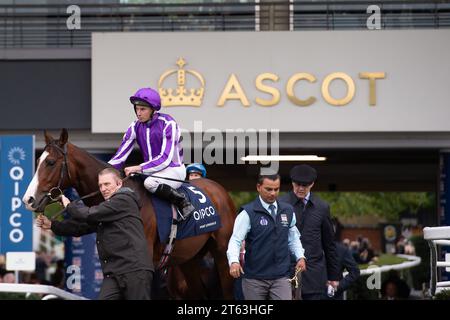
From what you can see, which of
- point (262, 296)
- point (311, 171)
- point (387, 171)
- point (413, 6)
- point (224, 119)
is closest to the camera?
point (262, 296)

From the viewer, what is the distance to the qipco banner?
15.4m

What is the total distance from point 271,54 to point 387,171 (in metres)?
6.69

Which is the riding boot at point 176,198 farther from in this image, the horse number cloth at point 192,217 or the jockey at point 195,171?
the jockey at point 195,171

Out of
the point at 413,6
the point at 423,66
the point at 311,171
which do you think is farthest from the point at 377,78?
the point at 311,171

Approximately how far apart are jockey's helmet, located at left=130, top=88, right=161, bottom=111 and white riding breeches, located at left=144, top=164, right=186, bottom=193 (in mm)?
618

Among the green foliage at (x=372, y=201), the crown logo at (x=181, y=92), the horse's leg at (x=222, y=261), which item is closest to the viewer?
the horse's leg at (x=222, y=261)

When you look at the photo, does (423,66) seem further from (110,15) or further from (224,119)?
(110,15)

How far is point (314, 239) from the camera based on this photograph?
10773 millimetres

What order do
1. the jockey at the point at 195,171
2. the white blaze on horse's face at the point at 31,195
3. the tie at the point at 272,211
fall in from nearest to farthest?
the tie at the point at 272,211 → the white blaze on horse's face at the point at 31,195 → the jockey at the point at 195,171

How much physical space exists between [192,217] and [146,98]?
1275mm

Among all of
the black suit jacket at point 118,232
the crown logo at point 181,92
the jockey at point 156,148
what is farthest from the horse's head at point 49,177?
the crown logo at point 181,92

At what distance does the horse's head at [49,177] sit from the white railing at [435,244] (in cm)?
344

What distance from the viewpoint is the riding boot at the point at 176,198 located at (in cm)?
1030

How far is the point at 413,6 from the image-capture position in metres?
17.4
